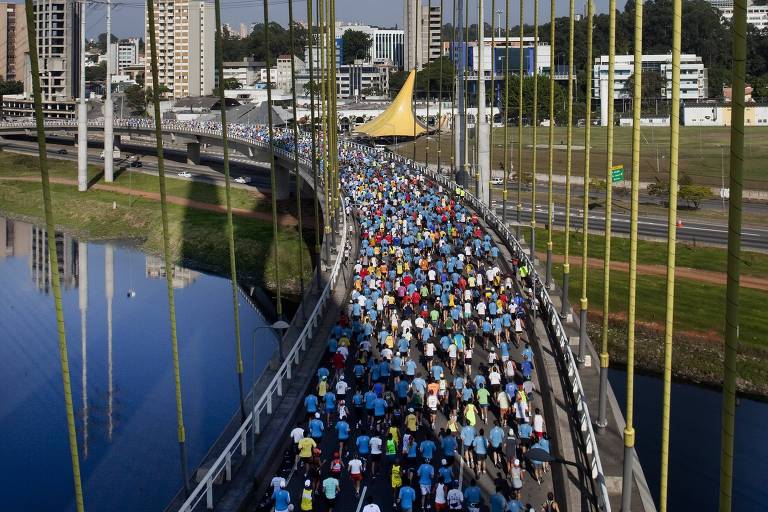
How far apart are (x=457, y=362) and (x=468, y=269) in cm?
1047

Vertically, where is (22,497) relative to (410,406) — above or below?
below

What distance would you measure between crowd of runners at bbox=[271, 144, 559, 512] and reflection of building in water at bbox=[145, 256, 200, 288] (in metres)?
31.1

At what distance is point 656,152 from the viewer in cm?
12669

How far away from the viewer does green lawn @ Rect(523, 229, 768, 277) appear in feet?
212

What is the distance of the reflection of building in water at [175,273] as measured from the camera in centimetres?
7538

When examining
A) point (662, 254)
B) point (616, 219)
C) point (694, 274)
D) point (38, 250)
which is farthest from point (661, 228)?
point (38, 250)

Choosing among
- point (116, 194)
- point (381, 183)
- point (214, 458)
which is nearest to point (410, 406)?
point (214, 458)

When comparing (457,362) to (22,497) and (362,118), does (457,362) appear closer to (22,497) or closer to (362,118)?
(22,497)

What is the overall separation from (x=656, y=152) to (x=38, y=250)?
252 feet

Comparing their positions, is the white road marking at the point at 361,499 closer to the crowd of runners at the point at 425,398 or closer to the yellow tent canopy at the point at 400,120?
the crowd of runners at the point at 425,398

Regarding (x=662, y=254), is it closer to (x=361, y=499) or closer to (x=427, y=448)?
(x=427, y=448)

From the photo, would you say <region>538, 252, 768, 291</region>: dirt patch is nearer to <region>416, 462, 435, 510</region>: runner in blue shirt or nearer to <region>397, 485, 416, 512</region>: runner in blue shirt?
<region>416, 462, 435, 510</region>: runner in blue shirt

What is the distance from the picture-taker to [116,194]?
372 ft

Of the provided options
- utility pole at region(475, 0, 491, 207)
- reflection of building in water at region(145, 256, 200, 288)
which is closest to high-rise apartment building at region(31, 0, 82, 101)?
reflection of building in water at region(145, 256, 200, 288)
